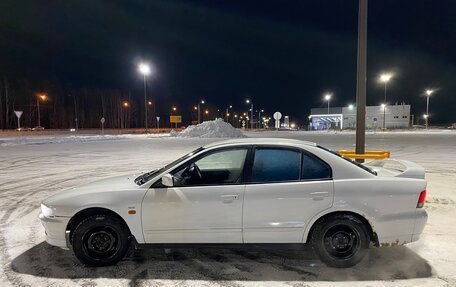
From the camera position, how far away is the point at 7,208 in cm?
672

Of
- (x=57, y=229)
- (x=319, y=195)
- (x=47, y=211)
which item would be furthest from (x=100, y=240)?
(x=319, y=195)

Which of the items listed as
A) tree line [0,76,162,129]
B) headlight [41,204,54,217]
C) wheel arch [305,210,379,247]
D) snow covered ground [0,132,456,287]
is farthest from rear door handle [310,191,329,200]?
tree line [0,76,162,129]

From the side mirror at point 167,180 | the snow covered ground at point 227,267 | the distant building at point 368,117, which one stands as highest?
the distant building at point 368,117

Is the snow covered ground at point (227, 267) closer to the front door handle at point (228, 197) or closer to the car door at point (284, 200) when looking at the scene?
the car door at point (284, 200)

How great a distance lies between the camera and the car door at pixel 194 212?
12.7ft

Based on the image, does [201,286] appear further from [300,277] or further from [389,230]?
[389,230]

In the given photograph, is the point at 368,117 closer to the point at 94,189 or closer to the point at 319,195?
the point at 319,195

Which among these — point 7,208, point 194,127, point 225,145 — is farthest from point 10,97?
point 225,145

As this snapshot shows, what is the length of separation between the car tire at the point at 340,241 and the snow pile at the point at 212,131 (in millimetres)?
34029

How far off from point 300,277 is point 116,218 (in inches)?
93.0

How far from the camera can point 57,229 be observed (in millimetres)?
4035

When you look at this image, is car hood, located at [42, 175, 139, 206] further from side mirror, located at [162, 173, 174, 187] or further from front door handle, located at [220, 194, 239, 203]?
front door handle, located at [220, 194, 239, 203]

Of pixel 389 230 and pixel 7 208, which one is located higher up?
pixel 389 230

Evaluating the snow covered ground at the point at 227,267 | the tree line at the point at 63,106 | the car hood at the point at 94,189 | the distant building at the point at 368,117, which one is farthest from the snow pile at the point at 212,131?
the distant building at the point at 368,117
